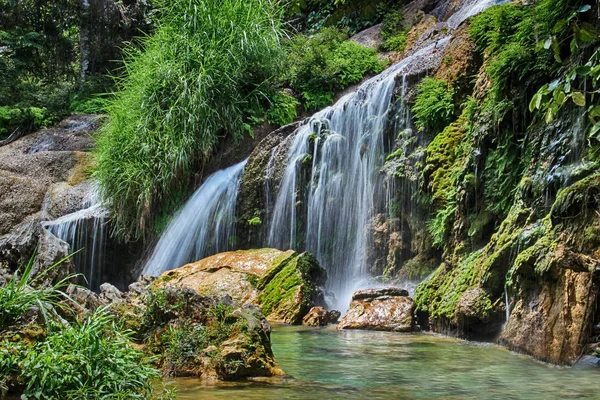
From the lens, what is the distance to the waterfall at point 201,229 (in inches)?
485

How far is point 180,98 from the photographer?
13680 millimetres

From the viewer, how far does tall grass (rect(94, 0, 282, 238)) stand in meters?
13.5

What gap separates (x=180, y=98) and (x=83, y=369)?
1110 cm

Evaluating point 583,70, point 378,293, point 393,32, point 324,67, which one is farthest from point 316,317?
point 393,32

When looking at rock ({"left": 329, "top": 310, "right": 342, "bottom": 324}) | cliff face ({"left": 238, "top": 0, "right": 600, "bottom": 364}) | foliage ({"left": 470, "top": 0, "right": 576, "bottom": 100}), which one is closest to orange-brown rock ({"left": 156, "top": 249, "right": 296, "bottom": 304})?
rock ({"left": 329, "top": 310, "right": 342, "bottom": 324})

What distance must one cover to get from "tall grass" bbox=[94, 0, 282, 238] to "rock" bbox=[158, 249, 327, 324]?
11.2ft

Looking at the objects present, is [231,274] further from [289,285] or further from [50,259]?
[50,259]

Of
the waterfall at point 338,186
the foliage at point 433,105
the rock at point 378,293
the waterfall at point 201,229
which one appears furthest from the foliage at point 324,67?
the rock at point 378,293

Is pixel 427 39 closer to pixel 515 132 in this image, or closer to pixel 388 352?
pixel 515 132

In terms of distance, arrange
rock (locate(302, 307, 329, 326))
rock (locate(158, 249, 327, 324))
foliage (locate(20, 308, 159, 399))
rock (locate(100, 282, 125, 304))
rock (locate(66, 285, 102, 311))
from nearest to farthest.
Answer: foliage (locate(20, 308, 159, 399)), rock (locate(66, 285, 102, 311)), rock (locate(100, 282, 125, 304)), rock (locate(302, 307, 329, 326)), rock (locate(158, 249, 327, 324))

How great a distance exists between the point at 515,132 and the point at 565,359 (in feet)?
10.9

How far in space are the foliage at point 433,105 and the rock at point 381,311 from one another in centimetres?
304

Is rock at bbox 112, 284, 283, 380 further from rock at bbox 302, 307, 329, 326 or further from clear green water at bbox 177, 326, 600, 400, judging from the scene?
rock at bbox 302, 307, 329, 326

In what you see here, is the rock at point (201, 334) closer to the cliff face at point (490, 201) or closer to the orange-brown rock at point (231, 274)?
the cliff face at point (490, 201)
